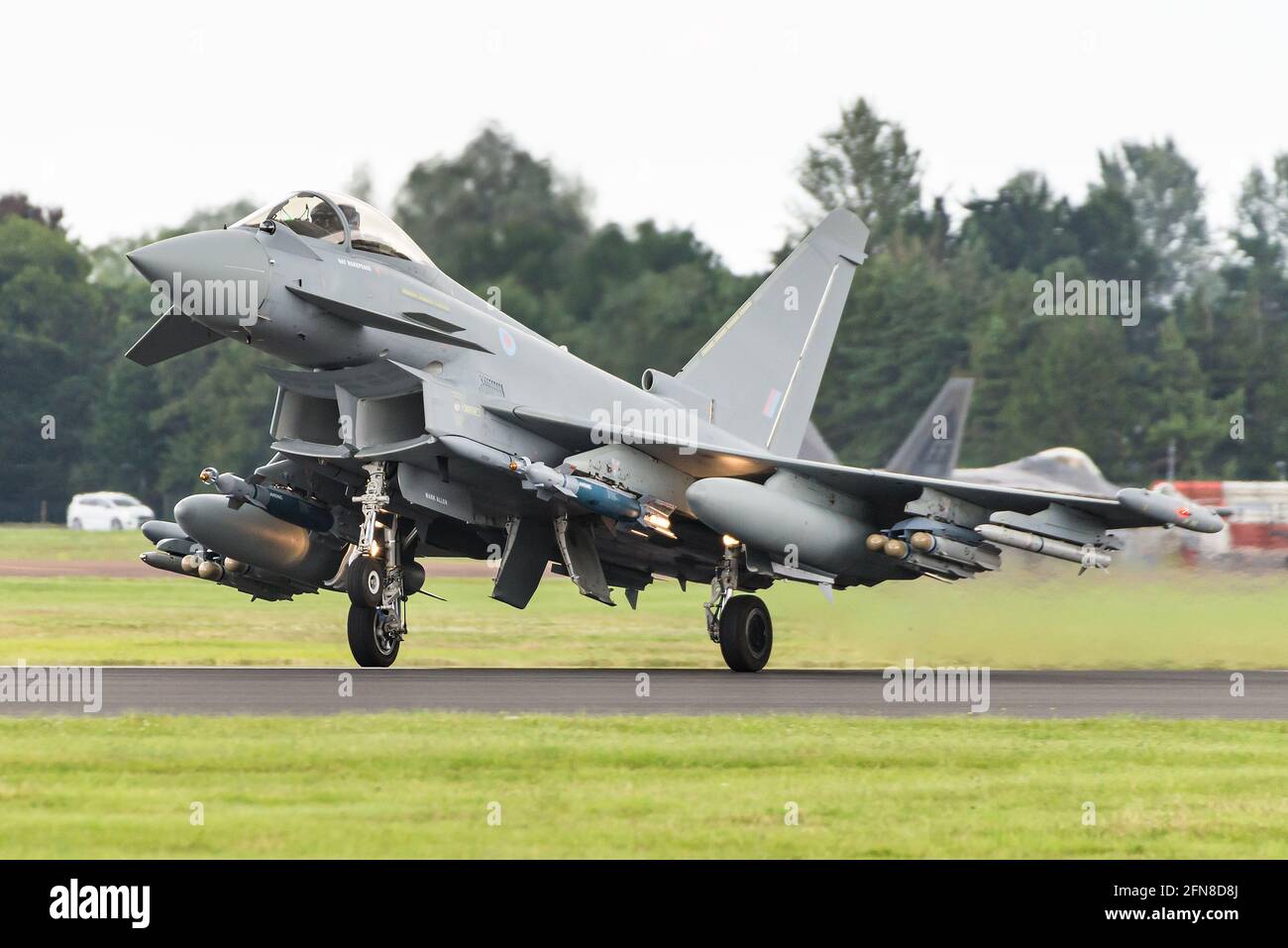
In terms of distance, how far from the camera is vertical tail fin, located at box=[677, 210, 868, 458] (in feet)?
60.9

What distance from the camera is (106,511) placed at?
51219 millimetres

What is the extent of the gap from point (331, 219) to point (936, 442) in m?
12.6

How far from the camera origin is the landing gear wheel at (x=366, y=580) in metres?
14.6

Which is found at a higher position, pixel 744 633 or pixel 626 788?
pixel 744 633

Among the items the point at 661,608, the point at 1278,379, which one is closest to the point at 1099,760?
the point at 661,608

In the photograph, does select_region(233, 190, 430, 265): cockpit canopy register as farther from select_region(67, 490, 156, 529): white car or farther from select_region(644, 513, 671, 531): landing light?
select_region(67, 490, 156, 529): white car

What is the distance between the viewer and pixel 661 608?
27469 millimetres

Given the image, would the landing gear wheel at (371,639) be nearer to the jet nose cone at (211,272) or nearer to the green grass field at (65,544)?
the jet nose cone at (211,272)

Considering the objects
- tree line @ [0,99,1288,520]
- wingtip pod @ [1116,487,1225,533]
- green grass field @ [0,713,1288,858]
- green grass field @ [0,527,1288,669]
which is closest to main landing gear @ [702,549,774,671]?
green grass field @ [0,527,1288,669]

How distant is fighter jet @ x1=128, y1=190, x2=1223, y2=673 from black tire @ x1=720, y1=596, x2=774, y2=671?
0.03 m

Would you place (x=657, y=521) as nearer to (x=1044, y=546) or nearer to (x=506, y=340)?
(x=506, y=340)

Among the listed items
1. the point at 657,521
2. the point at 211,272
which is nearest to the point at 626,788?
the point at 211,272

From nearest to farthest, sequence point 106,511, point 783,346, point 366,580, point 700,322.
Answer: point 366,580 → point 783,346 → point 700,322 → point 106,511

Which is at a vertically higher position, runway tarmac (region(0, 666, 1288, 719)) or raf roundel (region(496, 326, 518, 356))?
raf roundel (region(496, 326, 518, 356))
